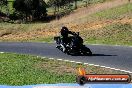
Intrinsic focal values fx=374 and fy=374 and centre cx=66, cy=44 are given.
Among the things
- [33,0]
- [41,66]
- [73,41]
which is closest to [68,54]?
[73,41]

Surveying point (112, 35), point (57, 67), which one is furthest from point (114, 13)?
point (57, 67)

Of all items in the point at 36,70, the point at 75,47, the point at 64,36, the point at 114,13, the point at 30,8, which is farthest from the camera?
the point at 30,8

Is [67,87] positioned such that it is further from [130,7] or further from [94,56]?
[130,7]

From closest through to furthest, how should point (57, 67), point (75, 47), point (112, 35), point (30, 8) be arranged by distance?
point (57, 67), point (75, 47), point (112, 35), point (30, 8)

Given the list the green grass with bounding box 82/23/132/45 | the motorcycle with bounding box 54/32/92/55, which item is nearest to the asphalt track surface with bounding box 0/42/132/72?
the motorcycle with bounding box 54/32/92/55

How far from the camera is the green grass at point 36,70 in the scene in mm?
14266

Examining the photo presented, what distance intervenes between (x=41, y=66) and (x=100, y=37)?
14.6 m

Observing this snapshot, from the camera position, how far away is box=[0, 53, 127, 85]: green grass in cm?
1427

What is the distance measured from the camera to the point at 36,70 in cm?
1653

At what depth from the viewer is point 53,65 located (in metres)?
18.1

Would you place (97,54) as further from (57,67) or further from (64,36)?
(57,67)

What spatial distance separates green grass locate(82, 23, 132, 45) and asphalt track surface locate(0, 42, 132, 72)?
339 centimetres

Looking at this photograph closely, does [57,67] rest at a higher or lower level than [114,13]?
lower

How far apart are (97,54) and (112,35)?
377 inches
